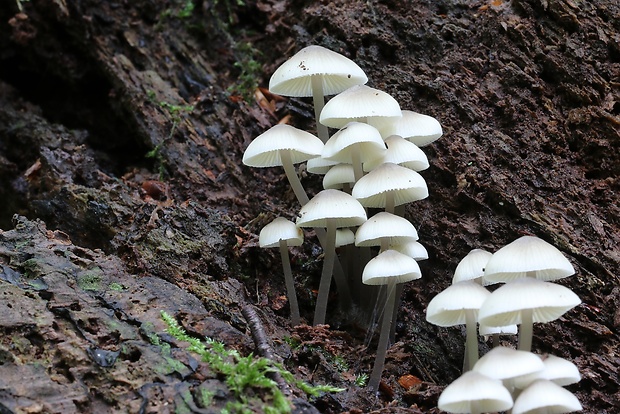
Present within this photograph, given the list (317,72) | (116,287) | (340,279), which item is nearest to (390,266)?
(340,279)

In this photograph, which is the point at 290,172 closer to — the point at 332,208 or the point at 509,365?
the point at 332,208

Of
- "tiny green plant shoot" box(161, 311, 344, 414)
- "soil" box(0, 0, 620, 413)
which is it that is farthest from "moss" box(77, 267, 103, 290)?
"tiny green plant shoot" box(161, 311, 344, 414)

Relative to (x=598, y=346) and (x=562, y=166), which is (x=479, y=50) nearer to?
(x=562, y=166)

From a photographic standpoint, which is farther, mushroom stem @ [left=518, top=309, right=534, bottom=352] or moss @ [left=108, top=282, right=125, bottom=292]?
moss @ [left=108, top=282, right=125, bottom=292]

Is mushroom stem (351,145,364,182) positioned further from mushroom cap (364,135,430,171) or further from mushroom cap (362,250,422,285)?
mushroom cap (362,250,422,285)

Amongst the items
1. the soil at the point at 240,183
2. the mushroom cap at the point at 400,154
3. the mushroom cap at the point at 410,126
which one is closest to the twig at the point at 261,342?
the soil at the point at 240,183

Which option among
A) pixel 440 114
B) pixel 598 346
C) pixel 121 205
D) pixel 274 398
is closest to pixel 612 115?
pixel 440 114

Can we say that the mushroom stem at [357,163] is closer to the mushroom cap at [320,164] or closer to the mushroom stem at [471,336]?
the mushroom cap at [320,164]
